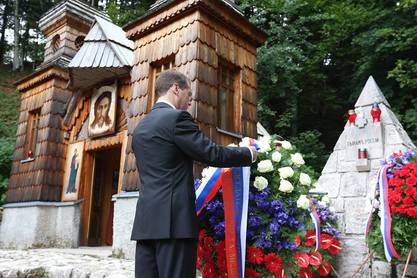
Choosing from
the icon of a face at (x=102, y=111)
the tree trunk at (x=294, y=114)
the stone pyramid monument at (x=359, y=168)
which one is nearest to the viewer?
the stone pyramid monument at (x=359, y=168)

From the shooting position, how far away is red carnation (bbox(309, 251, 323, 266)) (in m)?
3.45

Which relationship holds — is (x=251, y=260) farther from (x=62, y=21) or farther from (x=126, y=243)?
(x=62, y=21)

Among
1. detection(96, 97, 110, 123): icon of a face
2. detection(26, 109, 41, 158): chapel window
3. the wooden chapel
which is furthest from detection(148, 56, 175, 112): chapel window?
detection(26, 109, 41, 158): chapel window

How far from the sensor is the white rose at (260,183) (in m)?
3.36

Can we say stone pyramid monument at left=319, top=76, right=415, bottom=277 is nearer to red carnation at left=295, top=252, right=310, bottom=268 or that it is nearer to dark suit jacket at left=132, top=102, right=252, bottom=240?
red carnation at left=295, top=252, right=310, bottom=268

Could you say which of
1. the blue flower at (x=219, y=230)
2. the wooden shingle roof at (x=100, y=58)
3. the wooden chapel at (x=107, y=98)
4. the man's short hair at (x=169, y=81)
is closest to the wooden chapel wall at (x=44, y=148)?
the wooden chapel at (x=107, y=98)

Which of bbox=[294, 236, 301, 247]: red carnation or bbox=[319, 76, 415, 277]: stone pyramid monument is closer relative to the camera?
bbox=[294, 236, 301, 247]: red carnation

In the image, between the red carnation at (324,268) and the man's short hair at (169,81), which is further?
the red carnation at (324,268)

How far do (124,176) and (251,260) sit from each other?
4658 millimetres

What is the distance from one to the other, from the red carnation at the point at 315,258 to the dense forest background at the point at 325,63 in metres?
9.08

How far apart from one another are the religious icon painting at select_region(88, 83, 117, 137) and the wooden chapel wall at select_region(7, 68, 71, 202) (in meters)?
1.27

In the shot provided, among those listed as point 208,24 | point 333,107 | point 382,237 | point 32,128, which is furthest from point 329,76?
point 382,237

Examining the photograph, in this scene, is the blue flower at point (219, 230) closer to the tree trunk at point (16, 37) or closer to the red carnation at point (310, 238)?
the red carnation at point (310, 238)

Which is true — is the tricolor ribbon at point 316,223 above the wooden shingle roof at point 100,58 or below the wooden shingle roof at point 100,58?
below
